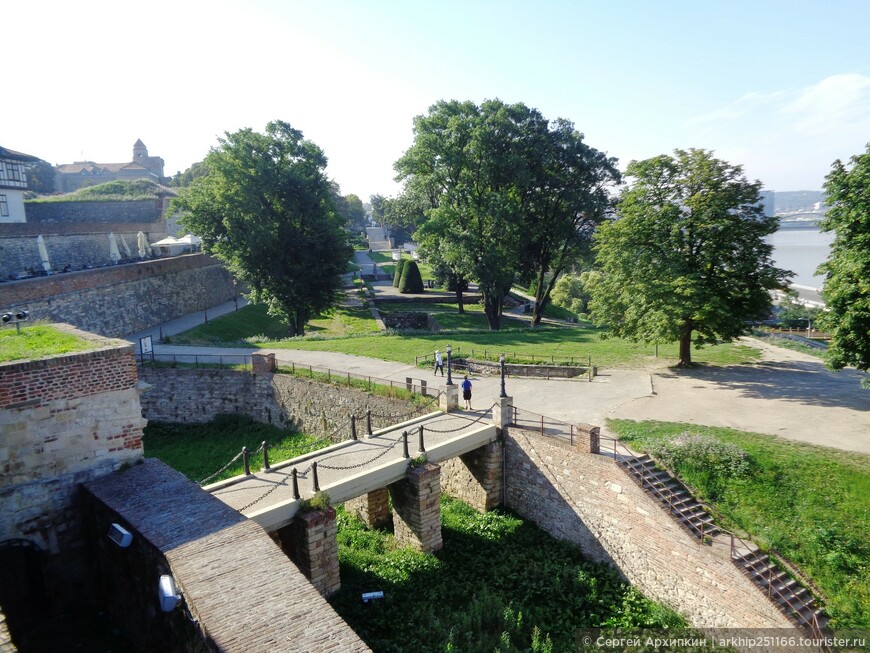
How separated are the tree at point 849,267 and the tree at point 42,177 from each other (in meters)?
95.1

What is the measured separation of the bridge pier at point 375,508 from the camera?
15.4m

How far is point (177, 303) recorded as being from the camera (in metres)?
36.8

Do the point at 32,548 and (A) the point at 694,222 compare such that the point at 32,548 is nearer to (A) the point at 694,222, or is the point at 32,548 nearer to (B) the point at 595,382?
(B) the point at 595,382

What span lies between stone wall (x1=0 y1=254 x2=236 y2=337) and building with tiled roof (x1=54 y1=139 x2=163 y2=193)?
6564 cm

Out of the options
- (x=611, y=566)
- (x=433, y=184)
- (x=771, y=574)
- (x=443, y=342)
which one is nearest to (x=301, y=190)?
(x=433, y=184)

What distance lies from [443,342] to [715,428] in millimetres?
14286

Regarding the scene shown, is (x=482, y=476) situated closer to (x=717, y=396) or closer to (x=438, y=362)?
(x=438, y=362)

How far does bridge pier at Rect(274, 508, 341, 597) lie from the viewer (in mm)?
11609

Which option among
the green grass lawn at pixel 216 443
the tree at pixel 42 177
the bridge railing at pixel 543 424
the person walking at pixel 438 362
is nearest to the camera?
the bridge railing at pixel 543 424

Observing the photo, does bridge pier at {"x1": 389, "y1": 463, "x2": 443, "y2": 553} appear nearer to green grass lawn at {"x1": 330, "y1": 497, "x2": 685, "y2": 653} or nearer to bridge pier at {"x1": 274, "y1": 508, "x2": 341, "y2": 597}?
green grass lawn at {"x1": 330, "y1": 497, "x2": 685, "y2": 653}

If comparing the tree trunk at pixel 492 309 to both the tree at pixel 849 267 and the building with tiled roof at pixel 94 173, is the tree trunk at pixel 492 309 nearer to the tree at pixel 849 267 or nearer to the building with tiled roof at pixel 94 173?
the tree at pixel 849 267

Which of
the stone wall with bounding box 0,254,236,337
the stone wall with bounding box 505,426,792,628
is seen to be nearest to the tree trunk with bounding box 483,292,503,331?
the stone wall with bounding box 505,426,792,628

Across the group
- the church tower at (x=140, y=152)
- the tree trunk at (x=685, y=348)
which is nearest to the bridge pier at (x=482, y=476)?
the tree trunk at (x=685, y=348)

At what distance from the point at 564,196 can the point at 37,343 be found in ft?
87.6
